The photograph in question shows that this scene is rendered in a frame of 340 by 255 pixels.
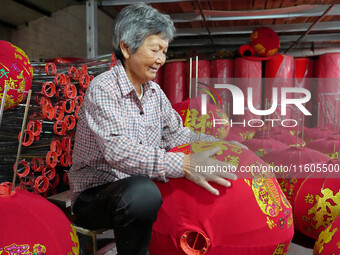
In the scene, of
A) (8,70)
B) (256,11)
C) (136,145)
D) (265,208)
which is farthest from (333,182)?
(256,11)

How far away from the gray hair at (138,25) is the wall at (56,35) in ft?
10.4

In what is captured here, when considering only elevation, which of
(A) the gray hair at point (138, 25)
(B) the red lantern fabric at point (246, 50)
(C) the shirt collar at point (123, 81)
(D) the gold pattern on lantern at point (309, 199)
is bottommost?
(D) the gold pattern on lantern at point (309, 199)

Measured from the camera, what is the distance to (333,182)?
1.86 metres

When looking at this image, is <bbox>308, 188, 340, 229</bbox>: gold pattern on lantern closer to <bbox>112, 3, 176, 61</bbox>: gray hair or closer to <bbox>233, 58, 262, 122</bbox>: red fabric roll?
<bbox>112, 3, 176, 61</bbox>: gray hair

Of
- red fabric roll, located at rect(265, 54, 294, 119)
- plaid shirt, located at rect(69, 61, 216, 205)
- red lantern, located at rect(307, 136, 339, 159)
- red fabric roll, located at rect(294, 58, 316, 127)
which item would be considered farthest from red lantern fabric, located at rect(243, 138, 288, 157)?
red fabric roll, located at rect(294, 58, 316, 127)

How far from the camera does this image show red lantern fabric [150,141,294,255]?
1.34 m

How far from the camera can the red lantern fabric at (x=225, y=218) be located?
134 cm

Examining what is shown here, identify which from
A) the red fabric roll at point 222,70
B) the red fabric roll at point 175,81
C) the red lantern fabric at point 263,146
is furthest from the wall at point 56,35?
the red lantern fabric at point 263,146

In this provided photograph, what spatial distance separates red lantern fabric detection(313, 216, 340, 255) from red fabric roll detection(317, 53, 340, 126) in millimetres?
3810

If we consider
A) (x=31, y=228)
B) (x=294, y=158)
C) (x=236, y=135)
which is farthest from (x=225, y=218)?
(x=236, y=135)

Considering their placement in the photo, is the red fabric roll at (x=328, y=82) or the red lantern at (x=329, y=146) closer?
the red lantern at (x=329, y=146)

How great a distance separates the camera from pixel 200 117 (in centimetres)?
289

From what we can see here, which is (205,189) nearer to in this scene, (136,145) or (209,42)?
(136,145)

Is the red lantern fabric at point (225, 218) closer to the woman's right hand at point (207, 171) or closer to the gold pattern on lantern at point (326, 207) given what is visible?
the woman's right hand at point (207, 171)
